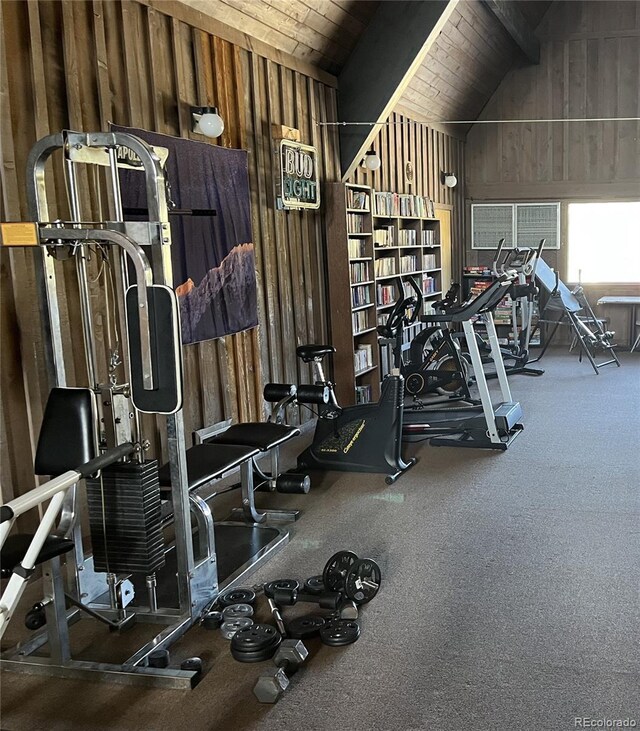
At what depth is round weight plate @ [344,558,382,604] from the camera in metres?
3.15

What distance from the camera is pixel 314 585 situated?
3254mm

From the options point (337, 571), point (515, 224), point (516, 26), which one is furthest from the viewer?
point (515, 224)

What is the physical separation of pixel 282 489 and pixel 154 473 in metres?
1.82

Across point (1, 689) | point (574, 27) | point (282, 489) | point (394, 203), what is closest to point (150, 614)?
point (1, 689)

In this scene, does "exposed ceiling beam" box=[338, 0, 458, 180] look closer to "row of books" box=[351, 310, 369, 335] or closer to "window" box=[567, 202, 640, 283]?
"row of books" box=[351, 310, 369, 335]

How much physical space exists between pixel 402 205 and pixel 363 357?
2.09 m

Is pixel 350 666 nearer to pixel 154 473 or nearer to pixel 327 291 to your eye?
pixel 154 473

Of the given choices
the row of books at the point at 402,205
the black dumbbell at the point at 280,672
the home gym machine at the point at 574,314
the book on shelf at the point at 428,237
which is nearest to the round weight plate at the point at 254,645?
the black dumbbell at the point at 280,672

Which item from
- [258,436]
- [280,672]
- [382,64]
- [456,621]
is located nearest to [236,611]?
[280,672]

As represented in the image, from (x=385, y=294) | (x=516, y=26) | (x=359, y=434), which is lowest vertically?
(x=359, y=434)

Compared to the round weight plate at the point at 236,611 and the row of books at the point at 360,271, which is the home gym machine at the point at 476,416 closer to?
the row of books at the point at 360,271

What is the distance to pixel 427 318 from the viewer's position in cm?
604

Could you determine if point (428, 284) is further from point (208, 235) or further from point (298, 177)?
point (208, 235)

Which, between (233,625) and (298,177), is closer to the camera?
(233,625)
